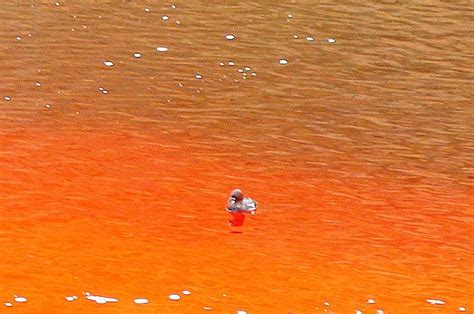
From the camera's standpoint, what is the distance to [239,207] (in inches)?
338

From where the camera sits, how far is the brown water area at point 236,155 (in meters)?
7.74

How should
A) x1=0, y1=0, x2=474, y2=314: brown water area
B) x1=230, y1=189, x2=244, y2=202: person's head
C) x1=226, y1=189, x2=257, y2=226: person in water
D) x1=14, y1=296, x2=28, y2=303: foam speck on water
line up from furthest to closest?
x1=230, y1=189, x2=244, y2=202: person's head → x1=226, y1=189, x2=257, y2=226: person in water → x1=0, y1=0, x2=474, y2=314: brown water area → x1=14, y1=296, x2=28, y2=303: foam speck on water

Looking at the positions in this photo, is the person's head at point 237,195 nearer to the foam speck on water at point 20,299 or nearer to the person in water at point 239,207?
the person in water at point 239,207

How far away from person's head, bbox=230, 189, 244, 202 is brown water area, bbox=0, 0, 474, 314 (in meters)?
0.15

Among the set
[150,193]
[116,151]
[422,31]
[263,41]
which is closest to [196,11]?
[263,41]

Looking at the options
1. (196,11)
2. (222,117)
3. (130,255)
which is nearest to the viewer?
(130,255)

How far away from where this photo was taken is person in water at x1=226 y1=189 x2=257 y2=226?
28.0 ft

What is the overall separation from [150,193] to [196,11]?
6.29 m

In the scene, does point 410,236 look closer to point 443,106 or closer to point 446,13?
point 443,106

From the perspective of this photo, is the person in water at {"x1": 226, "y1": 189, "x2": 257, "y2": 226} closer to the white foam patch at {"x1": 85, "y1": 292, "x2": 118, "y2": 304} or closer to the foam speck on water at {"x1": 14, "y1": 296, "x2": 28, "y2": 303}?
the white foam patch at {"x1": 85, "y1": 292, "x2": 118, "y2": 304}

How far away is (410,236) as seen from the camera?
8625 millimetres

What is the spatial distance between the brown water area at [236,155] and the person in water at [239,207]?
6cm

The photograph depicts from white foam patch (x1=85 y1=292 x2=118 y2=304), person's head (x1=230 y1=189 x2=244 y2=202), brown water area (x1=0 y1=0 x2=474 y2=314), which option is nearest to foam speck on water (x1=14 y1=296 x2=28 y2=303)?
brown water area (x1=0 y1=0 x2=474 y2=314)

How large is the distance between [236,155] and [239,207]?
1.67m
